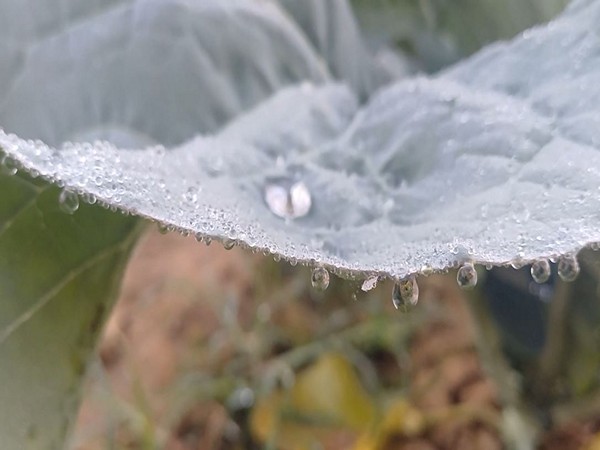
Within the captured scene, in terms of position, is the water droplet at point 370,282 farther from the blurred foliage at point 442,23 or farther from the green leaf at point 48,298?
the blurred foliage at point 442,23

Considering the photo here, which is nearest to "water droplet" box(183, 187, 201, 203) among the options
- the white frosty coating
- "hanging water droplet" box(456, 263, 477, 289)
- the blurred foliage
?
the white frosty coating

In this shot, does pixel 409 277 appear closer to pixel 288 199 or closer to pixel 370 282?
pixel 370 282

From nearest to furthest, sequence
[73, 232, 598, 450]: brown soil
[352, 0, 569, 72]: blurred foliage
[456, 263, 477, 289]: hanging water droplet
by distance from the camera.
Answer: [456, 263, 477, 289]: hanging water droplet < [352, 0, 569, 72]: blurred foliage < [73, 232, 598, 450]: brown soil

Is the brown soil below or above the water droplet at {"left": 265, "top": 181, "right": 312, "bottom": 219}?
below

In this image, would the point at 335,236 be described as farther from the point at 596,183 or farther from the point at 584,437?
the point at 584,437

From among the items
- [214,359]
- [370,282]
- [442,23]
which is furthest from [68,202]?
[214,359]

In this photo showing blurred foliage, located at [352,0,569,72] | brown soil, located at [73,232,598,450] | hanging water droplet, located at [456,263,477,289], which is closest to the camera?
hanging water droplet, located at [456,263,477,289]

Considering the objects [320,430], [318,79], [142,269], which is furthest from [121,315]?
[318,79]

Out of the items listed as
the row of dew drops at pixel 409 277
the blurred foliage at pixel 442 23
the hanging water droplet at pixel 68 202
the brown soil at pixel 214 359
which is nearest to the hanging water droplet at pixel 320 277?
the row of dew drops at pixel 409 277

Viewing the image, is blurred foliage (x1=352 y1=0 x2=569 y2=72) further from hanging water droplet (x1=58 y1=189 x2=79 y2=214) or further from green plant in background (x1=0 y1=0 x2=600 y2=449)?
hanging water droplet (x1=58 y1=189 x2=79 y2=214)
